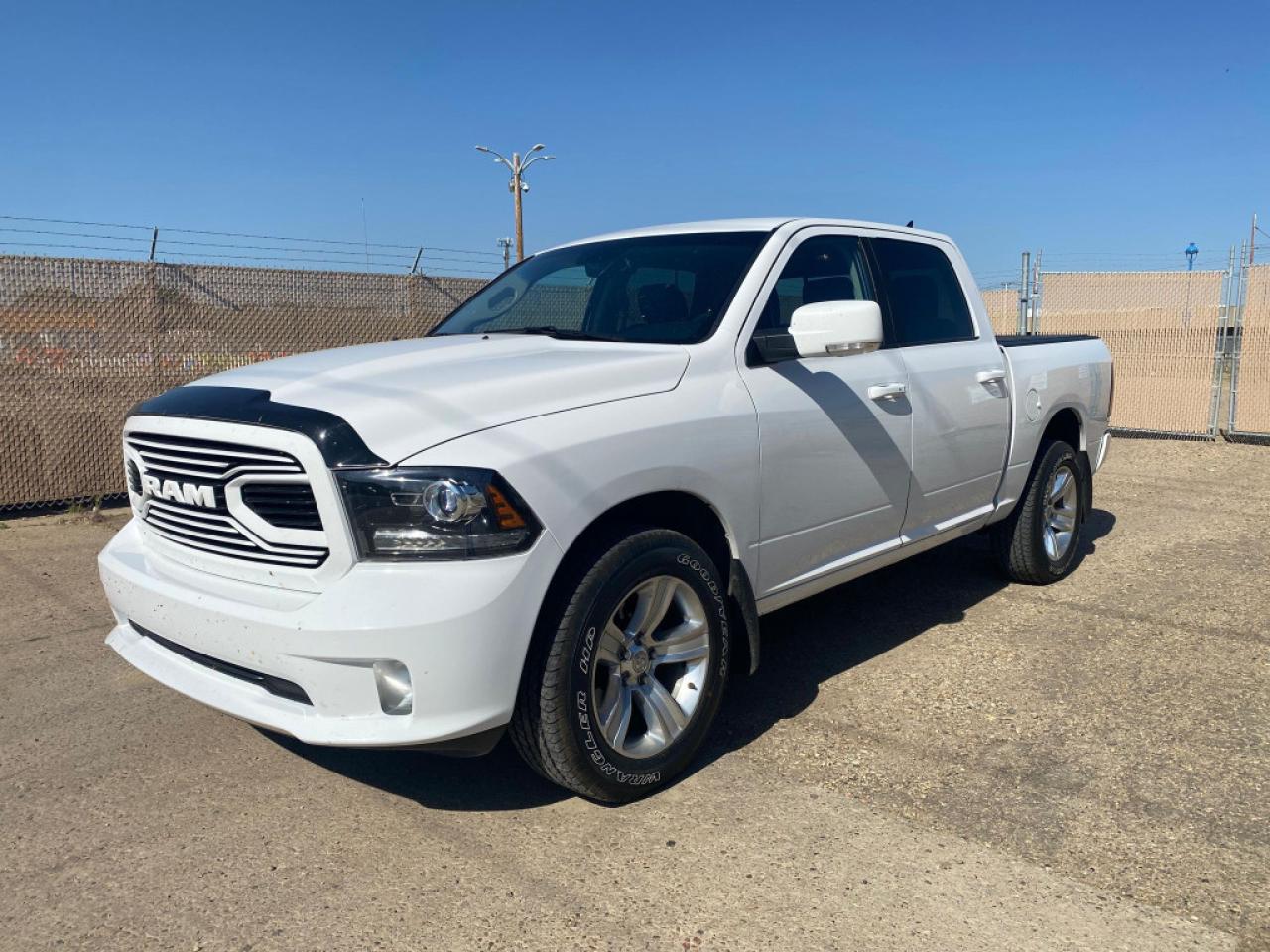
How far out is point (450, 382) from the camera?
124 inches

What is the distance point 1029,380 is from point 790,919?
3.58 meters

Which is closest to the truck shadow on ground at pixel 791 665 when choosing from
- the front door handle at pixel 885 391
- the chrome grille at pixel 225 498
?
the chrome grille at pixel 225 498

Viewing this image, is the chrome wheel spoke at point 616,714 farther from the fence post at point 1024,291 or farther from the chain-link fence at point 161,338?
the fence post at point 1024,291

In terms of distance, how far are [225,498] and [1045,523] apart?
4.43m

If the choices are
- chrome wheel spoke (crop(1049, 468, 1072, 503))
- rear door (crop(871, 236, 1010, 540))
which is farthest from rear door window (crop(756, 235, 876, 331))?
chrome wheel spoke (crop(1049, 468, 1072, 503))

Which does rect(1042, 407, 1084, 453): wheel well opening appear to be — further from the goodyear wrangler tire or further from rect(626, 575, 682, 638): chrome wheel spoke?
rect(626, 575, 682, 638): chrome wheel spoke

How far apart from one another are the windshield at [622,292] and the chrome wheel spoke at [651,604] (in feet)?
3.01

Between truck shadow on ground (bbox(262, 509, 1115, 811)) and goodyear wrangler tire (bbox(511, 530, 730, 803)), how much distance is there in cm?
29

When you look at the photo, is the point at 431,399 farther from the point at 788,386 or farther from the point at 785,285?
the point at 785,285

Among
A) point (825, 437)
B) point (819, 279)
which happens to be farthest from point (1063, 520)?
point (825, 437)

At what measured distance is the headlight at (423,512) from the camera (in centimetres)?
272

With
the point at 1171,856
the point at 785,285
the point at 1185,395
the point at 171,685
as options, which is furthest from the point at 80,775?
the point at 1185,395

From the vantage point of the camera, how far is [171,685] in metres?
3.19

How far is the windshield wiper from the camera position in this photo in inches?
157
